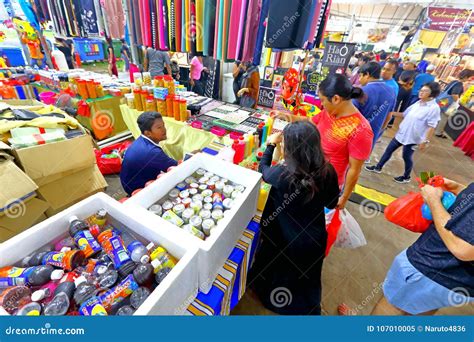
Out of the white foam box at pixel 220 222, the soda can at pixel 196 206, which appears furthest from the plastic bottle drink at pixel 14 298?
the soda can at pixel 196 206

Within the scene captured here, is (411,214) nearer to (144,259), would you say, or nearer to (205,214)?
(205,214)

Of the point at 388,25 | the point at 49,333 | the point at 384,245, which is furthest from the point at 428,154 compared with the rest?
the point at 388,25

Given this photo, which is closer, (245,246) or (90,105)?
(245,246)

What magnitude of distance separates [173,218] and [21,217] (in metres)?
1.55

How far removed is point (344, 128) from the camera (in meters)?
1.82

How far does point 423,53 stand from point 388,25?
30.1 ft

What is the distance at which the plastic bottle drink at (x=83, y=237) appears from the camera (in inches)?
38.2

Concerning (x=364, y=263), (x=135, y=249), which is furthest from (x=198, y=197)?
(x=364, y=263)

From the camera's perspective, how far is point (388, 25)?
16.4 m

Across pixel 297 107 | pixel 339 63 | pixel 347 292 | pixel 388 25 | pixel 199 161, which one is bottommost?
pixel 347 292

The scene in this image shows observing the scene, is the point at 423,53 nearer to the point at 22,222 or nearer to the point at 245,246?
the point at 245,246

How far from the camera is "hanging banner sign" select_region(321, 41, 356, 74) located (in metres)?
4.71

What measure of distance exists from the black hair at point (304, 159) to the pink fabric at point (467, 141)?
21.9 ft

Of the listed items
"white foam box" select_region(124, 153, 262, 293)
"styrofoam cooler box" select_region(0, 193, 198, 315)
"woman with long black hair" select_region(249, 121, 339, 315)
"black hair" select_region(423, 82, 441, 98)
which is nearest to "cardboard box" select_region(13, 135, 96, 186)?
"styrofoam cooler box" select_region(0, 193, 198, 315)
